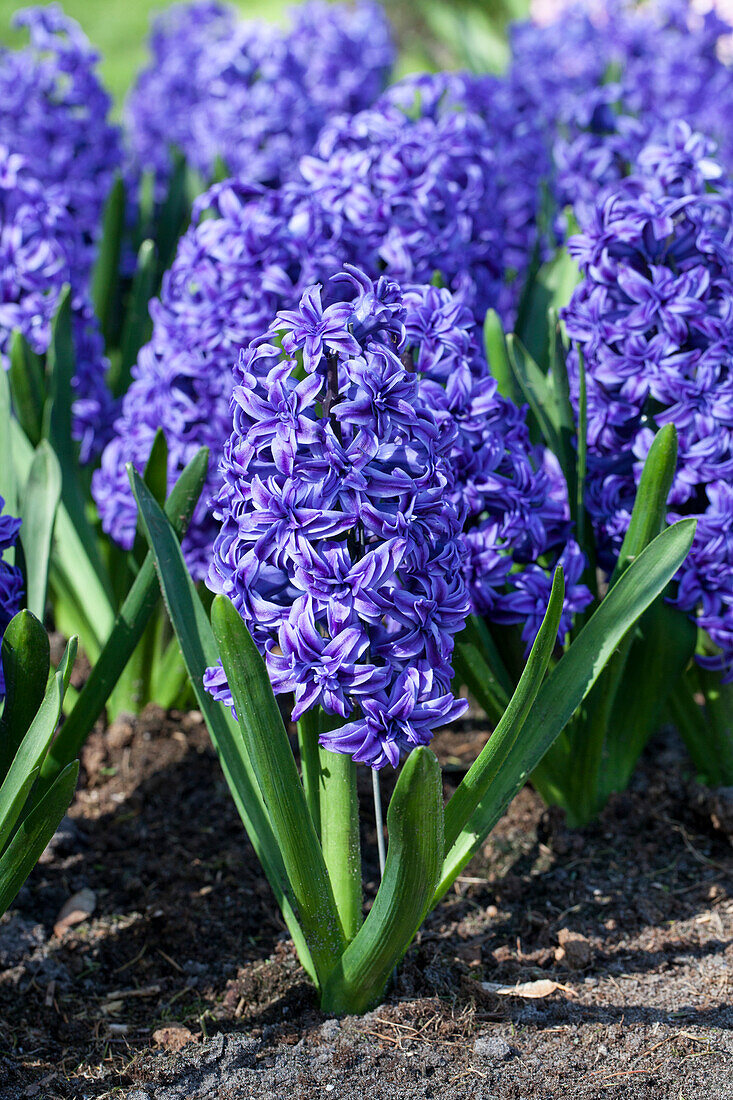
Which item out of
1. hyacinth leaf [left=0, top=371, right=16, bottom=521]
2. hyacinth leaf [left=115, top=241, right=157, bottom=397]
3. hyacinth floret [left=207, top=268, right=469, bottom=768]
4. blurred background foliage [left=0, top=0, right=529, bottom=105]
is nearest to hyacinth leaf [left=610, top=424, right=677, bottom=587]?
hyacinth floret [left=207, top=268, right=469, bottom=768]

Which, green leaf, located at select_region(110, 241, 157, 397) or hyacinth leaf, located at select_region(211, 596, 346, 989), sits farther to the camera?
green leaf, located at select_region(110, 241, 157, 397)

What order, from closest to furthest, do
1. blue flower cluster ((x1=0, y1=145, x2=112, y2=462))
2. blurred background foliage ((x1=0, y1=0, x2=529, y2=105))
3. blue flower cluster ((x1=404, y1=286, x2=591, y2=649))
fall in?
blue flower cluster ((x1=404, y1=286, x2=591, y2=649)) → blue flower cluster ((x1=0, y1=145, x2=112, y2=462)) → blurred background foliage ((x1=0, y1=0, x2=529, y2=105))

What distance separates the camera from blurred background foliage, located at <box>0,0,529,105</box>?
37.9 ft

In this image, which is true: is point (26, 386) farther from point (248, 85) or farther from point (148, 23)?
point (148, 23)

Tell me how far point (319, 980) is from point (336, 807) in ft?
1.23

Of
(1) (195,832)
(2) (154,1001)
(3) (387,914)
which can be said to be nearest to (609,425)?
(3) (387,914)

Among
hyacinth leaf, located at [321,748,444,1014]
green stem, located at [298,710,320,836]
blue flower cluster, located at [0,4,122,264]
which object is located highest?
blue flower cluster, located at [0,4,122,264]

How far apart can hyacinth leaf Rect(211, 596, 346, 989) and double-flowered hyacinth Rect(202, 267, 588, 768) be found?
5cm

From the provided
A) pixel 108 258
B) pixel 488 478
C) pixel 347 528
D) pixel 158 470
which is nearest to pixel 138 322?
pixel 108 258

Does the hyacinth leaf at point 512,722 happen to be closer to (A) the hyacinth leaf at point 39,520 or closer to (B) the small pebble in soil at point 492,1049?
(B) the small pebble in soil at point 492,1049

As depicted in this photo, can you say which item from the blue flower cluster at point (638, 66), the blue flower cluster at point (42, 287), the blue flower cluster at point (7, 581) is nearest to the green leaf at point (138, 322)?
the blue flower cluster at point (42, 287)

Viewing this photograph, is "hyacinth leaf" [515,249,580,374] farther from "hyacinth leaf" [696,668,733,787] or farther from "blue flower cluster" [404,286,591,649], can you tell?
"hyacinth leaf" [696,668,733,787]

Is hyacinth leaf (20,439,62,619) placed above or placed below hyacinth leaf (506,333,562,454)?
above

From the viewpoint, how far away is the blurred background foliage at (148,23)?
1154cm
